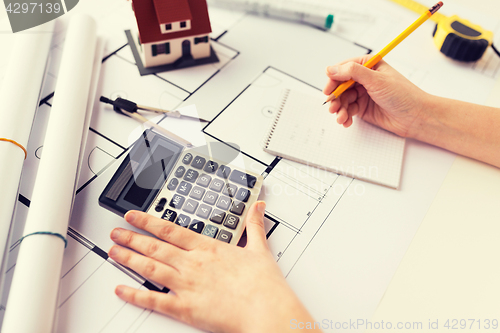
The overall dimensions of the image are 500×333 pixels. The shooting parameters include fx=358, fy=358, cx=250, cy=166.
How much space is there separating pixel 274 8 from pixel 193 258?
2.08 feet

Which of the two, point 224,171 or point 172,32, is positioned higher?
point 172,32

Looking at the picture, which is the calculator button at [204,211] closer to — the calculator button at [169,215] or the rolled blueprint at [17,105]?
the calculator button at [169,215]

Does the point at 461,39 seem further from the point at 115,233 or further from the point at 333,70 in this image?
the point at 115,233

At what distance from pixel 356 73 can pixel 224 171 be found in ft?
0.99

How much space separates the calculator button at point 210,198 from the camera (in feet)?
1.82

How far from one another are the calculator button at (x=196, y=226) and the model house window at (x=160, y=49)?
372 millimetres

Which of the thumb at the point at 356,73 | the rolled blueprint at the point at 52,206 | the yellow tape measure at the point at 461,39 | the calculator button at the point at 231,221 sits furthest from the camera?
the yellow tape measure at the point at 461,39

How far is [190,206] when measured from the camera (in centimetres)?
55

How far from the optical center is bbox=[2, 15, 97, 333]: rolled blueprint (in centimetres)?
44

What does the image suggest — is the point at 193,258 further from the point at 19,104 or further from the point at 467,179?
the point at 467,179

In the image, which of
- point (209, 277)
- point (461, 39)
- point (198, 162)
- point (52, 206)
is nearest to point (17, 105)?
point (52, 206)

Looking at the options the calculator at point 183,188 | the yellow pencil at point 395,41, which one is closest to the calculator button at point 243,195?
the calculator at point 183,188

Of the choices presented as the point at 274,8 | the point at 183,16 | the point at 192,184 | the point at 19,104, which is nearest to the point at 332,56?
the point at 274,8

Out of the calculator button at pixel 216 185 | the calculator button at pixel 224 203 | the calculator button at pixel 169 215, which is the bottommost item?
the calculator button at pixel 169 215
